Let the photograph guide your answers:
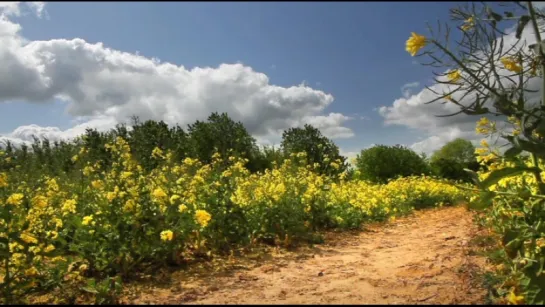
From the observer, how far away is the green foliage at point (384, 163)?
1809 centimetres

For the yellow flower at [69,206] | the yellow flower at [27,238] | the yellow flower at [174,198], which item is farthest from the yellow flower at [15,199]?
the yellow flower at [174,198]

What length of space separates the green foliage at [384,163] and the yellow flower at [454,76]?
15.5m

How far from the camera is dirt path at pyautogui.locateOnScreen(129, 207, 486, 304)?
8.20ft

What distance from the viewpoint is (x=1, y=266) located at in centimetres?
295

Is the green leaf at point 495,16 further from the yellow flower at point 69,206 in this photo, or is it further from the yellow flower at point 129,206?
the yellow flower at point 69,206

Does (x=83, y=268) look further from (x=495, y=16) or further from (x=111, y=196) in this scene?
(x=495, y=16)

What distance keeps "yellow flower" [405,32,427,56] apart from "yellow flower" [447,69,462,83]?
288 millimetres

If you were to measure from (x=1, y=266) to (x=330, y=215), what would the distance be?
408 centimetres

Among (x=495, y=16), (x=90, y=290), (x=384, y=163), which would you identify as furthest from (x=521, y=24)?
(x=384, y=163)

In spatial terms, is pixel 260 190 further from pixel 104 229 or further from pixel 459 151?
pixel 459 151

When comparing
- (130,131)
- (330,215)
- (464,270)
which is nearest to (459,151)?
(130,131)

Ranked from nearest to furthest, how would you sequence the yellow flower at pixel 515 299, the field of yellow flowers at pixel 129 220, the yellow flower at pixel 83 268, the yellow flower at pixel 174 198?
the yellow flower at pixel 515 299, the field of yellow flowers at pixel 129 220, the yellow flower at pixel 83 268, the yellow flower at pixel 174 198

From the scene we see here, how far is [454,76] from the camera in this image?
2580mm

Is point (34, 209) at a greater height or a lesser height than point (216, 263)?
greater
